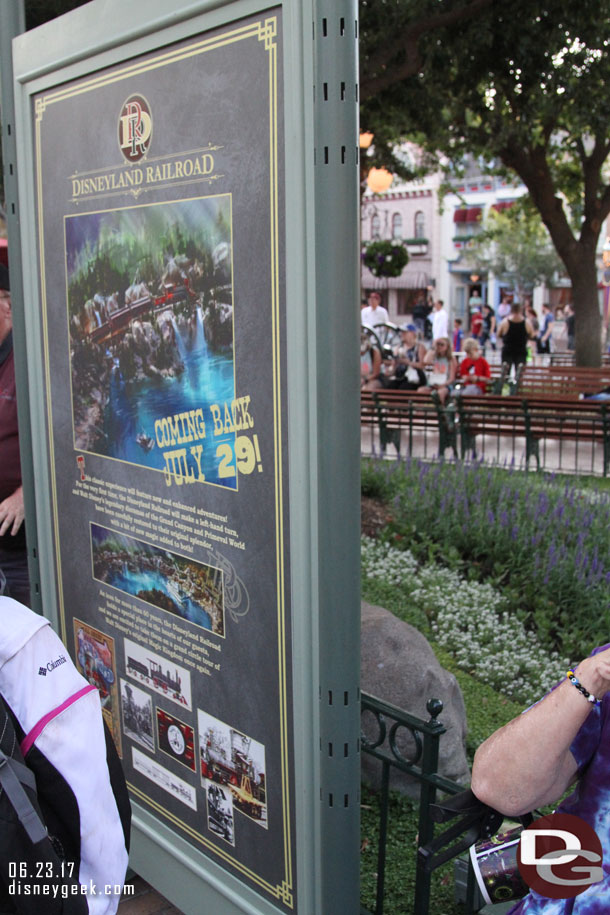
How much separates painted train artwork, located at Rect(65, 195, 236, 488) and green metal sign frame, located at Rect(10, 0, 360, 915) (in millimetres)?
190

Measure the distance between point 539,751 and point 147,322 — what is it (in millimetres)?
1531

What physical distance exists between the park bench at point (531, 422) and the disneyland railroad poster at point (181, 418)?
6.46m

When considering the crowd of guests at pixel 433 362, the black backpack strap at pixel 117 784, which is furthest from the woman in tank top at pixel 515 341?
the black backpack strap at pixel 117 784

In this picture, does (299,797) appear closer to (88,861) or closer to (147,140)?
(88,861)

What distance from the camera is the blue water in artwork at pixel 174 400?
2.30 metres

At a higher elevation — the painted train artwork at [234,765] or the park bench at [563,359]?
the park bench at [563,359]

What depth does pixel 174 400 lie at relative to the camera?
2.46 m

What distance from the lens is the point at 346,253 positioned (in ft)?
6.36

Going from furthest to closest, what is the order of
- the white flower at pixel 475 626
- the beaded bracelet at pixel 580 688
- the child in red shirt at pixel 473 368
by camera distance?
the child in red shirt at pixel 473 368 → the white flower at pixel 475 626 → the beaded bracelet at pixel 580 688

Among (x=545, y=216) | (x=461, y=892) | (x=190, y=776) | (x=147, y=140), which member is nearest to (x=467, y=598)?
(x=461, y=892)

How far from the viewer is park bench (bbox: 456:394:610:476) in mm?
8969

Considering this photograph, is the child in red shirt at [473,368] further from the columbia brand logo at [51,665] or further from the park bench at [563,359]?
the columbia brand logo at [51,665]

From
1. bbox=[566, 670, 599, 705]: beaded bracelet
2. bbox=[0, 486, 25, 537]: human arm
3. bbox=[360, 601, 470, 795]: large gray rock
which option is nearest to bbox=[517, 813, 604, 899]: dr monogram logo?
bbox=[566, 670, 599, 705]: beaded bracelet
